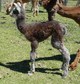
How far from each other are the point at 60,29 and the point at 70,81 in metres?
1.14

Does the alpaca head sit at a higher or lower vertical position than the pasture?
higher

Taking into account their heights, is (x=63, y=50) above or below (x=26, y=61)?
above

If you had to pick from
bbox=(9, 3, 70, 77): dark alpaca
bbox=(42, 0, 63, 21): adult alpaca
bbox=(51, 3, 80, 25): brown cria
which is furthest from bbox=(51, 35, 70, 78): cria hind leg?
bbox=(51, 3, 80, 25): brown cria

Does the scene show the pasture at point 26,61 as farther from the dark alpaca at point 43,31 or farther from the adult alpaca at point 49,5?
the adult alpaca at point 49,5

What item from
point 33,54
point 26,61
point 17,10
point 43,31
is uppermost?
point 17,10

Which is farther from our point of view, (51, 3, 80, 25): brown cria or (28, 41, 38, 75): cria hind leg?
(51, 3, 80, 25): brown cria

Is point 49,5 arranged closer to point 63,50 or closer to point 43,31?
point 43,31

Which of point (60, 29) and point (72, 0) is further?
point (72, 0)

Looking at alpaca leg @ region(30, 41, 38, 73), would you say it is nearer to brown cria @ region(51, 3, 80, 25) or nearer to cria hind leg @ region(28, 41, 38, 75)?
cria hind leg @ region(28, 41, 38, 75)

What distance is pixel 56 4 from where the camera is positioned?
784cm

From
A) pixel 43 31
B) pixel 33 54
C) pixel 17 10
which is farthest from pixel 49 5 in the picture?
pixel 33 54

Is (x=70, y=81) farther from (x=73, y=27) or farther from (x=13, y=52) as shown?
(x=73, y=27)

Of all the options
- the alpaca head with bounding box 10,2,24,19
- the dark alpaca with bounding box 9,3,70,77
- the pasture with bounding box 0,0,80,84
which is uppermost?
the alpaca head with bounding box 10,2,24,19

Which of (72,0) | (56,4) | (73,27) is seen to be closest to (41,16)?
(73,27)
